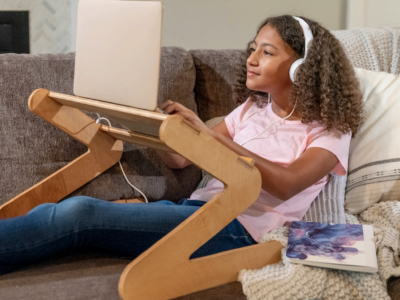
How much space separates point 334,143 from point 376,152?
22 centimetres

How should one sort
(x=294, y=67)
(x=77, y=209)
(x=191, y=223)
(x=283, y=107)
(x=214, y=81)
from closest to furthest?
(x=191, y=223)
(x=77, y=209)
(x=294, y=67)
(x=283, y=107)
(x=214, y=81)

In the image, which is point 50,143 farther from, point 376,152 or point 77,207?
point 376,152

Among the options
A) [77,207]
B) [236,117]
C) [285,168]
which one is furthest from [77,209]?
[236,117]

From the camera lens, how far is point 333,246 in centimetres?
108

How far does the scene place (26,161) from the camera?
1335mm

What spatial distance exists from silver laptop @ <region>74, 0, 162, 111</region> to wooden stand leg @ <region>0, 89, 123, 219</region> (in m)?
0.18

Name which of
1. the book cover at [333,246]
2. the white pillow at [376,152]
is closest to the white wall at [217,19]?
the white pillow at [376,152]

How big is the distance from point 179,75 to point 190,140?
642 mm

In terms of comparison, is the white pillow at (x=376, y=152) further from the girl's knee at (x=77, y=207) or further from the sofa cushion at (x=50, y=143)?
the girl's knee at (x=77, y=207)

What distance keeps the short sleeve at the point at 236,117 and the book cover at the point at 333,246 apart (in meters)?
0.39

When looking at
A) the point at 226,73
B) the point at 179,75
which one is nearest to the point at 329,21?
the point at 226,73

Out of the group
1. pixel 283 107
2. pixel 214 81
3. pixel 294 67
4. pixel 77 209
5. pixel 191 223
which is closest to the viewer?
pixel 191 223

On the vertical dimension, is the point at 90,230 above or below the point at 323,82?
below

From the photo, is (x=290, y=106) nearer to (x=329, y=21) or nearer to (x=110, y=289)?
(x=110, y=289)
